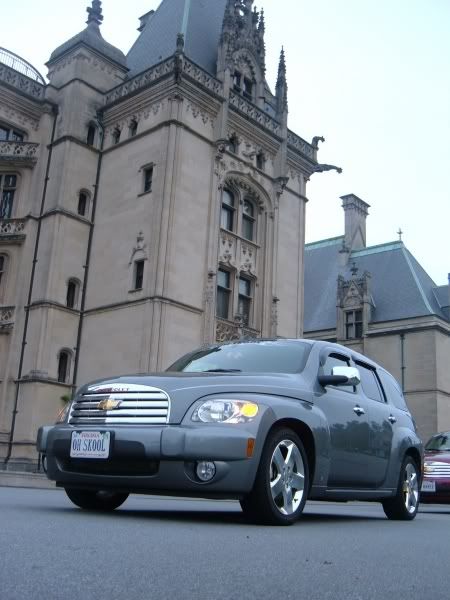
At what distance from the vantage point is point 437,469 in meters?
14.9

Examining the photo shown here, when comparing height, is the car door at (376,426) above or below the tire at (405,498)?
above

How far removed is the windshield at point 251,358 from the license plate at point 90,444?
1421 millimetres

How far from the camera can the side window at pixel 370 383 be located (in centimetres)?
875

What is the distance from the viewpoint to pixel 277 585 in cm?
349

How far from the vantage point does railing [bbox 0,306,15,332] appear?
2983 centimetres

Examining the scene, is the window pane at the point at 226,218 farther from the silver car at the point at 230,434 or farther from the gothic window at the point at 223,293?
the silver car at the point at 230,434

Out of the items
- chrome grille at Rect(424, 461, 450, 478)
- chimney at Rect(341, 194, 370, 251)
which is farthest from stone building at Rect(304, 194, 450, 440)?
chrome grille at Rect(424, 461, 450, 478)

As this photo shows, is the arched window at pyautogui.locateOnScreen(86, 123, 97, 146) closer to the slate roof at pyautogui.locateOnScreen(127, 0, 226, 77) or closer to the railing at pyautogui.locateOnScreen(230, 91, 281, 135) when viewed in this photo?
the slate roof at pyautogui.locateOnScreen(127, 0, 226, 77)

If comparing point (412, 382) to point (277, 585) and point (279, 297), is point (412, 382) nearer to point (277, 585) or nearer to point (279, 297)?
point (279, 297)

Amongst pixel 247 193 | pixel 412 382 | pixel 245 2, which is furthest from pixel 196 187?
pixel 412 382

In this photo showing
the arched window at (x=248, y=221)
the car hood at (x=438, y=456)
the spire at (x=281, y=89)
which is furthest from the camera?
the spire at (x=281, y=89)

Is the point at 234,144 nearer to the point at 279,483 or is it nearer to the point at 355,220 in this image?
the point at 279,483

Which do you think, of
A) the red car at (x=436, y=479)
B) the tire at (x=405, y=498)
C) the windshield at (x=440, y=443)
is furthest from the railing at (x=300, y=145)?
the tire at (x=405, y=498)

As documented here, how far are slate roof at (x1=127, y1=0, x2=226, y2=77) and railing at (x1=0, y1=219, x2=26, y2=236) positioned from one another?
883 cm
